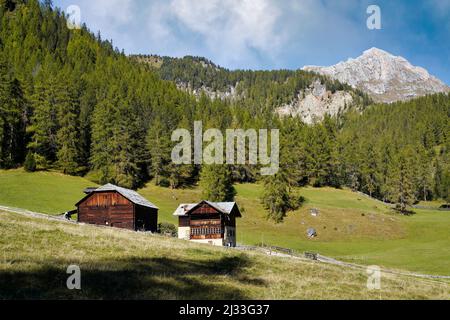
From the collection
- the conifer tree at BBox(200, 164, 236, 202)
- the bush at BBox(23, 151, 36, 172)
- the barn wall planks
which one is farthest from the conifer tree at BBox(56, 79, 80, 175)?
the barn wall planks

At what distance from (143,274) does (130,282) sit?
2.19 m

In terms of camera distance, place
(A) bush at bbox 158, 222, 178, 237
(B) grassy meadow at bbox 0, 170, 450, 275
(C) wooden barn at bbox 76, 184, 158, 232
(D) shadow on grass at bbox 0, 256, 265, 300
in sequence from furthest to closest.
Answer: (A) bush at bbox 158, 222, 178, 237
(B) grassy meadow at bbox 0, 170, 450, 275
(C) wooden barn at bbox 76, 184, 158, 232
(D) shadow on grass at bbox 0, 256, 265, 300

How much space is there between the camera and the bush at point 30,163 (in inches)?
3187

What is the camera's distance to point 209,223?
63469 mm

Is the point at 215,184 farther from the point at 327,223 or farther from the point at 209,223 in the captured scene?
the point at 209,223

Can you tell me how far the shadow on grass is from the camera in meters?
15.2

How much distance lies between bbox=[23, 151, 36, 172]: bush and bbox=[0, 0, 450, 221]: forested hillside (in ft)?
0.60

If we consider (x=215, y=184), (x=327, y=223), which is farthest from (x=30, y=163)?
(x=327, y=223)

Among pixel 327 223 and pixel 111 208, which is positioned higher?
pixel 111 208

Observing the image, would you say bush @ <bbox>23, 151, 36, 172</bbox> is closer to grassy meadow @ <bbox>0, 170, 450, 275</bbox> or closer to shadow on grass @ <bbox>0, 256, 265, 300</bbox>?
grassy meadow @ <bbox>0, 170, 450, 275</bbox>

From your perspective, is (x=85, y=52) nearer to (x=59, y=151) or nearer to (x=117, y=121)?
(x=117, y=121)

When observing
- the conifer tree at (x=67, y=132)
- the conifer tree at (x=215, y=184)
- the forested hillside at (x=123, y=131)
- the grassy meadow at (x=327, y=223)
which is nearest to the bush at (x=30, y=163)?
the forested hillside at (x=123, y=131)

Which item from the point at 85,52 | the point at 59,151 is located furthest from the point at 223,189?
the point at 85,52

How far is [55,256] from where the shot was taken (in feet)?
73.8
